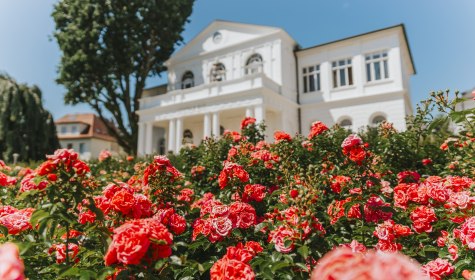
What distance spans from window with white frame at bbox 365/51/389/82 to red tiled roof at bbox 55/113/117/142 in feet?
108

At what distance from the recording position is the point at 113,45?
77.0 ft

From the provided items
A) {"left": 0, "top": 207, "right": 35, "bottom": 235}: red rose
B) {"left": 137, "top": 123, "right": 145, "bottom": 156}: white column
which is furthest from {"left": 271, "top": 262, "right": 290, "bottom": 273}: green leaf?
{"left": 137, "top": 123, "right": 145, "bottom": 156}: white column

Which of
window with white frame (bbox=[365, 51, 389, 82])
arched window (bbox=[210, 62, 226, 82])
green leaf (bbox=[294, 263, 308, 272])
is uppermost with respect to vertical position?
arched window (bbox=[210, 62, 226, 82])

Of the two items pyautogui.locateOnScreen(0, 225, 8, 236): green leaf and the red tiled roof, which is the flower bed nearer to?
pyautogui.locateOnScreen(0, 225, 8, 236): green leaf

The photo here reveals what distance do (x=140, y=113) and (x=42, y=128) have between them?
6.48m

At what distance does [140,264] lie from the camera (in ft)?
5.42

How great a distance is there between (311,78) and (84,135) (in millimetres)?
32423

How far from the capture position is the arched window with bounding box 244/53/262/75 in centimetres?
2334

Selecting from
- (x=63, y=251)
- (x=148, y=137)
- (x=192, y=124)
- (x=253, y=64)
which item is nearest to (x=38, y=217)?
(x=63, y=251)

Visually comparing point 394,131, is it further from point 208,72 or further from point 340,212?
point 208,72

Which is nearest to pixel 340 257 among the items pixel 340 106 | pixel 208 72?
pixel 340 106

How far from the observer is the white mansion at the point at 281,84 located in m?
20.5

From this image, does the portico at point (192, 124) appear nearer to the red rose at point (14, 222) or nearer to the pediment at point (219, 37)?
the pediment at point (219, 37)

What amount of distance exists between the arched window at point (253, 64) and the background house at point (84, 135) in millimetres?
25197
